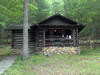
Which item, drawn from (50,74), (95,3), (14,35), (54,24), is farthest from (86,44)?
(50,74)

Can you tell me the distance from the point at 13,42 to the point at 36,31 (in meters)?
3.08

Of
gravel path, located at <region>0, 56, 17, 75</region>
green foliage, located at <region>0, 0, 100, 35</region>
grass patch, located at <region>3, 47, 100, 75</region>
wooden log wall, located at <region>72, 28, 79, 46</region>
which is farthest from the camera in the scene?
wooden log wall, located at <region>72, 28, 79, 46</region>

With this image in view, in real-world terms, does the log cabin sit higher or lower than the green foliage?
lower

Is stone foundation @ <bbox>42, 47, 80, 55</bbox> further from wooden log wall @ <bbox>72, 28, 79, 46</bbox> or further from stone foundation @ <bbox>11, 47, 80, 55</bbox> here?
wooden log wall @ <bbox>72, 28, 79, 46</bbox>

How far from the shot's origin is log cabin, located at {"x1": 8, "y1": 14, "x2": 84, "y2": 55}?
1208 centimetres

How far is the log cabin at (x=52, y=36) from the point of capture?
1208 centimetres

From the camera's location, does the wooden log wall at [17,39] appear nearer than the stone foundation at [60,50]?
No

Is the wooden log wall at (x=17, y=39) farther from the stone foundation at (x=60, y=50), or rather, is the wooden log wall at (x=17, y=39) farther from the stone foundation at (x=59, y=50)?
the stone foundation at (x=60, y=50)

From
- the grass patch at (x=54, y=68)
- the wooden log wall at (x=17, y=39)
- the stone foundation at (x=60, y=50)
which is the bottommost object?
the grass patch at (x=54, y=68)

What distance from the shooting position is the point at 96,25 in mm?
18234

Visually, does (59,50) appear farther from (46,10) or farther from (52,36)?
(46,10)

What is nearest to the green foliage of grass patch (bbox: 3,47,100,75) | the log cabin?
the log cabin

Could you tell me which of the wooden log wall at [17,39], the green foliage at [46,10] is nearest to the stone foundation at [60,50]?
the wooden log wall at [17,39]

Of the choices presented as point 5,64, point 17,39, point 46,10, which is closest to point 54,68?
point 5,64
